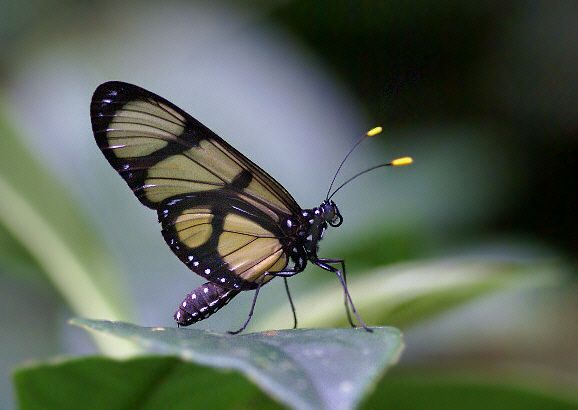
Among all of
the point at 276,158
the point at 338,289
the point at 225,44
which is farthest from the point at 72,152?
the point at 338,289

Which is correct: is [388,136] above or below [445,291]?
above

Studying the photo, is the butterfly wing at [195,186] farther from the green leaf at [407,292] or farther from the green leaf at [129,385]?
the green leaf at [129,385]

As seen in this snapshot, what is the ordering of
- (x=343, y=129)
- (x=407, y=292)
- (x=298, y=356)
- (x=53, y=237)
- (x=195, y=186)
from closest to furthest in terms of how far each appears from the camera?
(x=298, y=356) → (x=407, y=292) → (x=195, y=186) → (x=53, y=237) → (x=343, y=129)

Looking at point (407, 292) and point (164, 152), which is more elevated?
point (164, 152)

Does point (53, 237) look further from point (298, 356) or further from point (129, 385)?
point (298, 356)

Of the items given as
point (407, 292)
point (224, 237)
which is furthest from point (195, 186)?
point (407, 292)

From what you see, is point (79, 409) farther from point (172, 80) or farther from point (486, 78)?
point (486, 78)

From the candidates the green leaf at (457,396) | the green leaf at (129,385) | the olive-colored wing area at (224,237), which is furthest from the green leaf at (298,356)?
the olive-colored wing area at (224,237)
